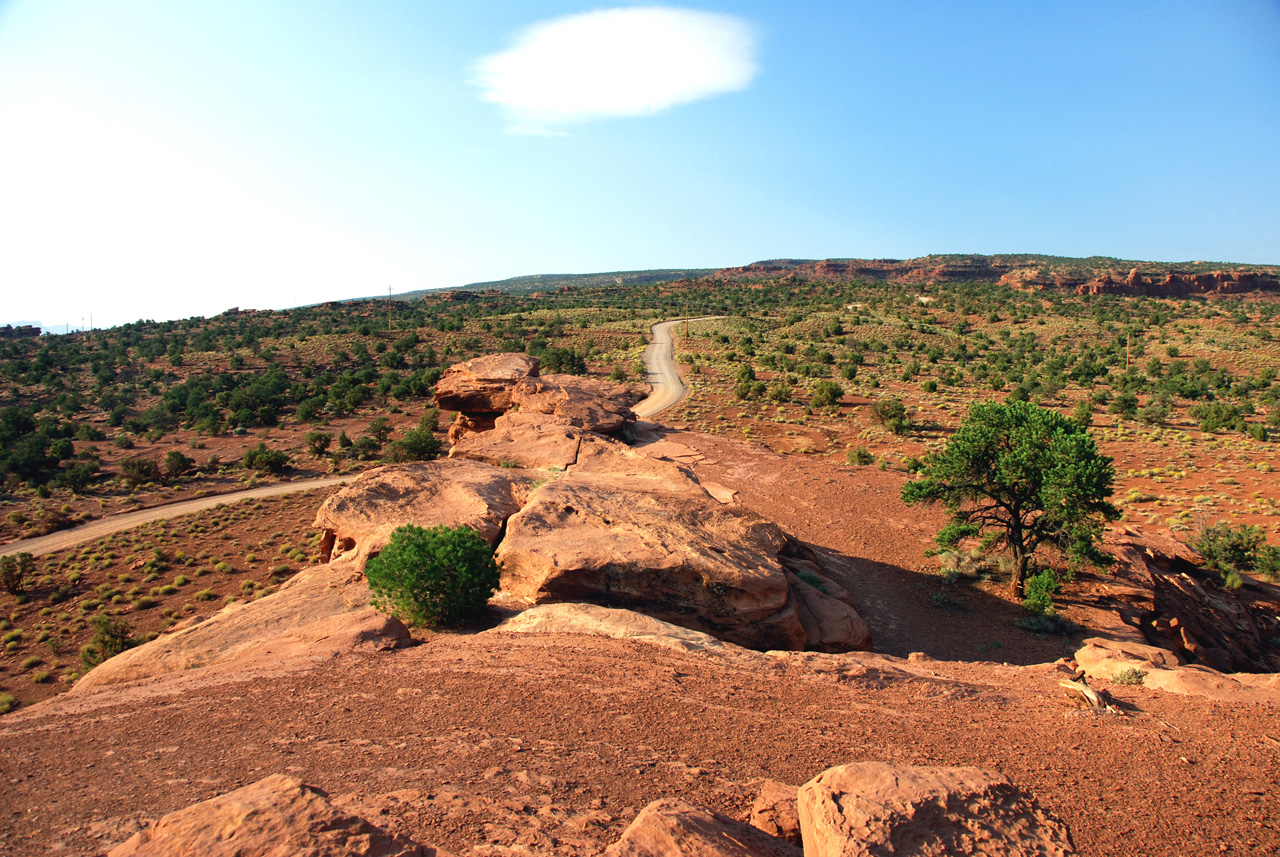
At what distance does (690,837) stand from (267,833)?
2835 millimetres

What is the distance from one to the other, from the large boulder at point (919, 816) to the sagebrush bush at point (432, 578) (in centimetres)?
673

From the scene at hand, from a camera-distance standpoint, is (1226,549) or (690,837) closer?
(690,837)

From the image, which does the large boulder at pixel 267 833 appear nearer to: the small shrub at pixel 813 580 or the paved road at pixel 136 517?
the small shrub at pixel 813 580

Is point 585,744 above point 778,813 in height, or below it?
below

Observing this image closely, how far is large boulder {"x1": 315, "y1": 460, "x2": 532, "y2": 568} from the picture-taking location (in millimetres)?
13281

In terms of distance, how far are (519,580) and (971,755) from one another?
7.60 metres

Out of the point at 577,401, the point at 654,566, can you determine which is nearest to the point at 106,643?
the point at 654,566

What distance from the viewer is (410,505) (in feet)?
46.7

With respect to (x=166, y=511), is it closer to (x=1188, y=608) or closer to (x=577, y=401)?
(x=577, y=401)

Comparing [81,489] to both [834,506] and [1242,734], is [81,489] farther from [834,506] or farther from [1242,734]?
[1242,734]

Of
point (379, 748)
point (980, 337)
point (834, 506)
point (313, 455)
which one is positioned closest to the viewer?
point (379, 748)

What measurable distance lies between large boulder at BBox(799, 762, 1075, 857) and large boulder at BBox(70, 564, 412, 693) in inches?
265

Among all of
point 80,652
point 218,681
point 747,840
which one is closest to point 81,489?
point 80,652

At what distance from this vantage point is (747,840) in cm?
457
